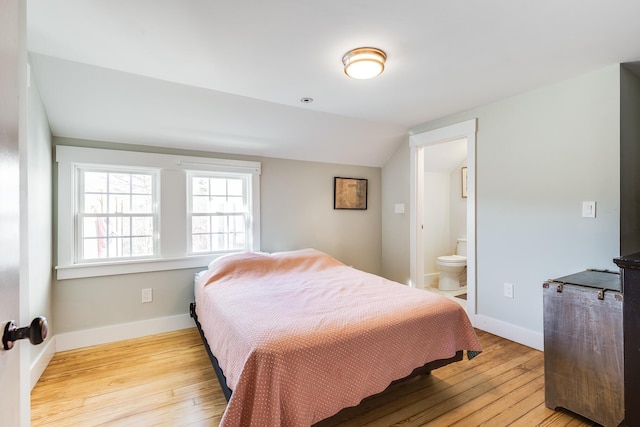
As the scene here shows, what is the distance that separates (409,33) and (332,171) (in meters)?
2.32

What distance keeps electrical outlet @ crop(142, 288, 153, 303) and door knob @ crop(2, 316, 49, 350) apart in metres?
2.43

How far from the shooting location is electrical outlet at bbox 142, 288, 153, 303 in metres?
2.91

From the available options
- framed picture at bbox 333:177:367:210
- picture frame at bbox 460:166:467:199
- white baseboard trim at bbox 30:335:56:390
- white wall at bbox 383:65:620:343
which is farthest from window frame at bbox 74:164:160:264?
picture frame at bbox 460:166:467:199

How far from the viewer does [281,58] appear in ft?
6.51

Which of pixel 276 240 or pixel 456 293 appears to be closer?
pixel 276 240

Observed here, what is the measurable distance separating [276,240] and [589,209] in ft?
9.44

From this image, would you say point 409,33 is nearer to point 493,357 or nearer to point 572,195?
point 572,195

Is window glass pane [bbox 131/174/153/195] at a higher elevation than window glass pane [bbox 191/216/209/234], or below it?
higher

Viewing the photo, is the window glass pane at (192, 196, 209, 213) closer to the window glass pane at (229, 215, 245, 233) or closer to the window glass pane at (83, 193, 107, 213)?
the window glass pane at (229, 215, 245, 233)

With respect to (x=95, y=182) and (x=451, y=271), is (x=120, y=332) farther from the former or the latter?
(x=451, y=271)

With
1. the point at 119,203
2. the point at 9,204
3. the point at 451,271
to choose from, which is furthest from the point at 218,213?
the point at 451,271

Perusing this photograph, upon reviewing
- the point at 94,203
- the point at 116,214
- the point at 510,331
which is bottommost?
the point at 510,331

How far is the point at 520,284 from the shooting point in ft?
8.75

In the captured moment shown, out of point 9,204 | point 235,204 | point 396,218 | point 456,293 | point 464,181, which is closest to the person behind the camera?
point 9,204
